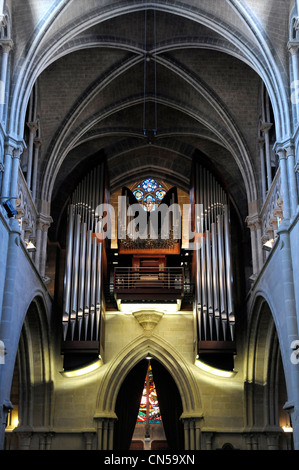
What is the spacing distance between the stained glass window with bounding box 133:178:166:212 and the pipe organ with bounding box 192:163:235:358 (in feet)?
11.7

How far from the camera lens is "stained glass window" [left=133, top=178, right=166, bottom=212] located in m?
25.0

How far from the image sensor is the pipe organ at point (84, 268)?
1966cm

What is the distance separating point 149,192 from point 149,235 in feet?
12.4

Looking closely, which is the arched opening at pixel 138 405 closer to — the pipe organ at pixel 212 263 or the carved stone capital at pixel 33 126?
the pipe organ at pixel 212 263

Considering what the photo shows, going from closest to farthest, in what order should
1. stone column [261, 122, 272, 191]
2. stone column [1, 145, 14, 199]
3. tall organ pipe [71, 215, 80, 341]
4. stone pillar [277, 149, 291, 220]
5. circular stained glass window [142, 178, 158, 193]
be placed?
stone column [1, 145, 14, 199]
stone pillar [277, 149, 291, 220]
stone column [261, 122, 272, 191]
tall organ pipe [71, 215, 80, 341]
circular stained glass window [142, 178, 158, 193]

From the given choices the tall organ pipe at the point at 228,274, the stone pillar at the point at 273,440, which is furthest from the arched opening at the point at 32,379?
the stone pillar at the point at 273,440

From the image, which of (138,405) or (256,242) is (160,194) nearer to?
(256,242)

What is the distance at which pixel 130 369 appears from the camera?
21.6 meters

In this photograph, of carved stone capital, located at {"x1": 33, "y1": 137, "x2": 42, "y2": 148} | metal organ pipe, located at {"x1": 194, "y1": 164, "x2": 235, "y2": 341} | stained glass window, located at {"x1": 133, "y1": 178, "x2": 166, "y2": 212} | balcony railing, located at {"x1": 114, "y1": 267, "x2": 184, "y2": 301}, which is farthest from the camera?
stained glass window, located at {"x1": 133, "y1": 178, "x2": 166, "y2": 212}

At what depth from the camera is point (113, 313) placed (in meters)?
22.1

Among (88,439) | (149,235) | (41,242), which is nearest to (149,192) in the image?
(149,235)

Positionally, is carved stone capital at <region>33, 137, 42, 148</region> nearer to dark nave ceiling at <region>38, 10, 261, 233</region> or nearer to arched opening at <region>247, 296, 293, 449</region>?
dark nave ceiling at <region>38, 10, 261, 233</region>

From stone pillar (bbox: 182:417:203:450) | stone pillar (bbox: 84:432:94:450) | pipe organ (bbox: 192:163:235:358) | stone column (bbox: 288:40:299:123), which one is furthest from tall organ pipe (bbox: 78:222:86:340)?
stone column (bbox: 288:40:299:123)
